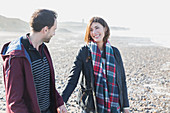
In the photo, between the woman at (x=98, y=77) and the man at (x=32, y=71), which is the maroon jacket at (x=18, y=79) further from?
the woman at (x=98, y=77)

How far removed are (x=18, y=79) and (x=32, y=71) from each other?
0.23 m

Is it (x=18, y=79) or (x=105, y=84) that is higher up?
(x=18, y=79)

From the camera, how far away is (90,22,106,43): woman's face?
124 inches

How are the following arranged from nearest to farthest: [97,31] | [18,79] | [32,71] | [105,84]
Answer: [18,79] → [32,71] → [105,84] → [97,31]

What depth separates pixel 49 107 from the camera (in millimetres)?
2768

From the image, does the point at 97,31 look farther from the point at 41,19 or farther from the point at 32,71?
the point at 32,71

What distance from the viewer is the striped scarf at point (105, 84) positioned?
303cm

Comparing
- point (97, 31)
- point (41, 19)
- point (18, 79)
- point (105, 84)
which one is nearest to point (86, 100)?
point (105, 84)

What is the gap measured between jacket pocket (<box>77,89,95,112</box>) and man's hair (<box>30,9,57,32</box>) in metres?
1.16

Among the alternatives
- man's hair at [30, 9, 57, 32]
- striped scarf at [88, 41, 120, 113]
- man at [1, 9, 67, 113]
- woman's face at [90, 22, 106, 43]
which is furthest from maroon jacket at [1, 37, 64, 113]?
→ woman's face at [90, 22, 106, 43]

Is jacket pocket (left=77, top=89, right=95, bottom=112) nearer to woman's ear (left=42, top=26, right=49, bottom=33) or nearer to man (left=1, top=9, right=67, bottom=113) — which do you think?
man (left=1, top=9, right=67, bottom=113)

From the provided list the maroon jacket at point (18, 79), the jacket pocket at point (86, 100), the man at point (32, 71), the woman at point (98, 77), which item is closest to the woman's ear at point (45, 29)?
the man at point (32, 71)

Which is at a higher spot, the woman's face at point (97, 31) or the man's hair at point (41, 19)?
the man's hair at point (41, 19)

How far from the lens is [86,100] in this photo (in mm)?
3049
